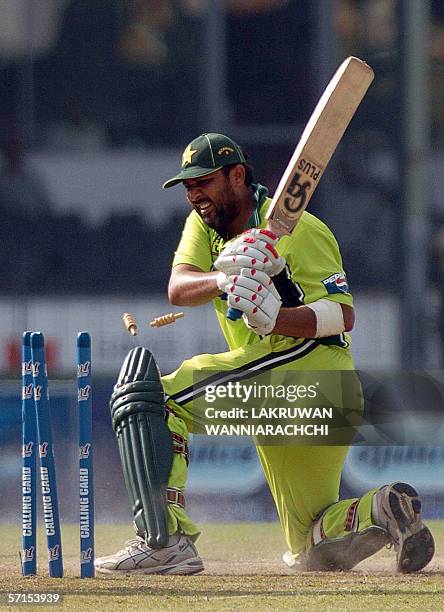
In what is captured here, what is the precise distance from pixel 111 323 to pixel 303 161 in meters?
4.42

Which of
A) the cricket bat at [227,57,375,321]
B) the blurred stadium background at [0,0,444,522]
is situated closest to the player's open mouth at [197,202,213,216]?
the cricket bat at [227,57,375,321]

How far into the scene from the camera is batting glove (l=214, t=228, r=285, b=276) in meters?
4.22

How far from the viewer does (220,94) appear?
9992 millimetres

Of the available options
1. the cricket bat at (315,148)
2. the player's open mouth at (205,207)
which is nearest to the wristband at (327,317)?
the cricket bat at (315,148)

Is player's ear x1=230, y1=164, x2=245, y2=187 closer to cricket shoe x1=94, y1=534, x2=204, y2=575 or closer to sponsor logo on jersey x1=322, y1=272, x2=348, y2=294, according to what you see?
sponsor logo on jersey x1=322, y1=272, x2=348, y2=294

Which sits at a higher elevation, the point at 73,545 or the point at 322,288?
the point at 322,288

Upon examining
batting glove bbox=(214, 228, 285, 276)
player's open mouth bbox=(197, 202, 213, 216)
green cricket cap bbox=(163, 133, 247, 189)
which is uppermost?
green cricket cap bbox=(163, 133, 247, 189)

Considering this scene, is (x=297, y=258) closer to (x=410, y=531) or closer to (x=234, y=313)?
(x=234, y=313)

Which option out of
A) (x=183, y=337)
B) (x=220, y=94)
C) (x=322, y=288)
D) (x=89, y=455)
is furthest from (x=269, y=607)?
(x=220, y=94)

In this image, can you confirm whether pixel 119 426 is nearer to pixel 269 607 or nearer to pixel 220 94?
pixel 269 607

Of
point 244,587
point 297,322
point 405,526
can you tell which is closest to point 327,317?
point 297,322

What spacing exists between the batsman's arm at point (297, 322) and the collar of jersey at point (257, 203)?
32cm

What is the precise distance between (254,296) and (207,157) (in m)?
0.56

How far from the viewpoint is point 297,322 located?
14.7 feet
